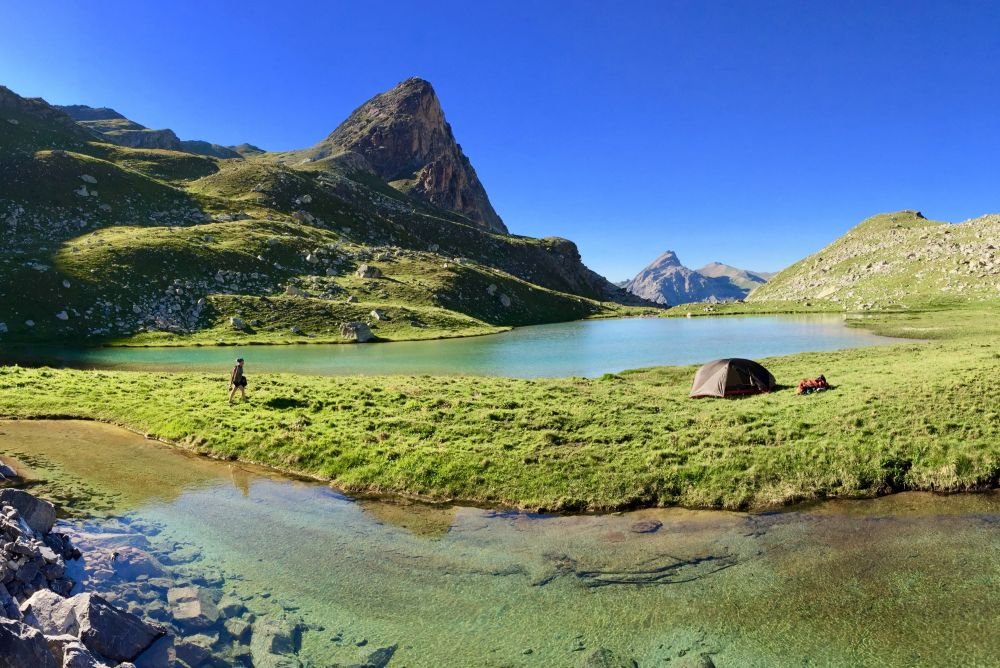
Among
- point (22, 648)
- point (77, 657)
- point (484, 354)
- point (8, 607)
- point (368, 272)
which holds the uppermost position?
point (368, 272)

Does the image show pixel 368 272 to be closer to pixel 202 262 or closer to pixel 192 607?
pixel 202 262

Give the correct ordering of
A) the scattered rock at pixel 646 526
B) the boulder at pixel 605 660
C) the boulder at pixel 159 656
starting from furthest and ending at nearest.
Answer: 1. the scattered rock at pixel 646 526
2. the boulder at pixel 605 660
3. the boulder at pixel 159 656

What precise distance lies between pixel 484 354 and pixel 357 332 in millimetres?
29741

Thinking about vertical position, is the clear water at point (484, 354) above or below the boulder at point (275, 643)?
above

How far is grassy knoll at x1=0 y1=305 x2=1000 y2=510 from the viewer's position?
786 inches

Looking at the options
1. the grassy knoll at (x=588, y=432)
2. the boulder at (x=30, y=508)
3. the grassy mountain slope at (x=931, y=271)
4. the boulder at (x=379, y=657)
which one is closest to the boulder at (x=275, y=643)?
the boulder at (x=379, y=657)

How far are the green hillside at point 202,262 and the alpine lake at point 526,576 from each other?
71.3 meters

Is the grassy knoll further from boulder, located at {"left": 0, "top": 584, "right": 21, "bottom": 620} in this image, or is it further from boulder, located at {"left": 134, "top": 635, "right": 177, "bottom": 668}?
boulder, located at {"left": 0, "top": 584, "right": 21, "bottom": 620}

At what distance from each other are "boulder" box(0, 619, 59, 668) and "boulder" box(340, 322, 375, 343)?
80.6 metres

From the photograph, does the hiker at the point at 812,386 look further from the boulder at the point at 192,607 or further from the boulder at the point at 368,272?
the boulder at the point at 368,272

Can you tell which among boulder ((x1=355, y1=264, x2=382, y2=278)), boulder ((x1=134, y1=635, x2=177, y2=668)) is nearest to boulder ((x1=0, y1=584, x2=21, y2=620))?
boulder ((x1=134, y1=635, x2=177, y2=668))

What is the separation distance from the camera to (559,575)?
1445cm

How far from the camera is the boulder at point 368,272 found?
413 feet

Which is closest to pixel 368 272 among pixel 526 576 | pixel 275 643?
pixel 526 576
